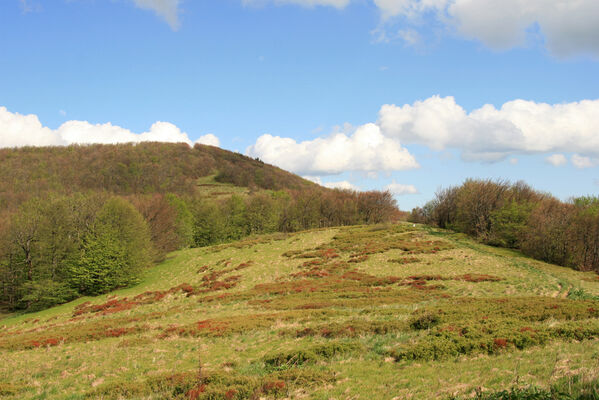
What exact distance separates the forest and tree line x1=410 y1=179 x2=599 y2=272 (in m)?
40.4

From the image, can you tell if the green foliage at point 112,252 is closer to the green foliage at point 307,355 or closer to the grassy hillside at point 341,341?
the grassy hillside at point 341,341

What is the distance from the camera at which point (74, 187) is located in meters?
135

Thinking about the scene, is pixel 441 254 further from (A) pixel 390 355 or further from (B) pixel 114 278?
(B) pixel 114 278

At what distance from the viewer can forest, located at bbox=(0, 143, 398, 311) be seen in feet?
170

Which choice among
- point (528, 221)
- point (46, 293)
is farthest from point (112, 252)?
point (528, 221)

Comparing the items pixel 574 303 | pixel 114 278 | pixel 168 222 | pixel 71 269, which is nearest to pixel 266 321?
pixel 574 303

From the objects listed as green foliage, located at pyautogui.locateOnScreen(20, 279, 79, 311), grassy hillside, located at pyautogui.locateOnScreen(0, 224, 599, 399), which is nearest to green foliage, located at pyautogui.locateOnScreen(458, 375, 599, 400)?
grassy hillside, located at pyautogui.locateOnScreen(0, 224, 599, 399)

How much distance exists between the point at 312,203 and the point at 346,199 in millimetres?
11560

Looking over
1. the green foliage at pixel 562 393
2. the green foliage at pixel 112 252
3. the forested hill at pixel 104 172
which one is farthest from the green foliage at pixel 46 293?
the forested hill at pixel 104 172

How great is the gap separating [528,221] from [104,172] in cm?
16821

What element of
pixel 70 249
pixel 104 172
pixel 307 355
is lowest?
pixel 307 355

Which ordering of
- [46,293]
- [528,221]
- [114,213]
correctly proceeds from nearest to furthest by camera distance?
[46,293], [528,221], [114,213]

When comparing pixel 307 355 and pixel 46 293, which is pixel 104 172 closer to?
pixel 46 293

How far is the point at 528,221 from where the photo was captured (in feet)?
167
